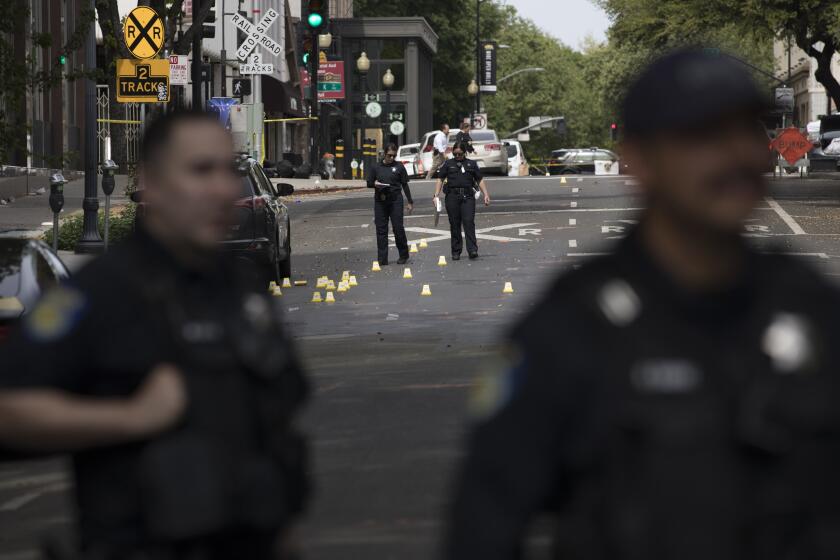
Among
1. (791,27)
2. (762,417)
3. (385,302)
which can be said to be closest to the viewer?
(762,417)

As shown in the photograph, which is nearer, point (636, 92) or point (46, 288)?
point (636, 92)

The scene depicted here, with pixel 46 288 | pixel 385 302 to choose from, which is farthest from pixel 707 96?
pixel 385 302

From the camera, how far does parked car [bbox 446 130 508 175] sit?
56469mm

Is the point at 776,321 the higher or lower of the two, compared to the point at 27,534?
higher

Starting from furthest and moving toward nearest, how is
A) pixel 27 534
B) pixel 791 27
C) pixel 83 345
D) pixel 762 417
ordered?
pixel 791 27 < pixel 27 534 < pixel 83 345 < pixel 762 417

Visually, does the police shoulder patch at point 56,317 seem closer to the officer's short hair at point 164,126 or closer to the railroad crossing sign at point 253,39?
the officer's short hair at point 164,126

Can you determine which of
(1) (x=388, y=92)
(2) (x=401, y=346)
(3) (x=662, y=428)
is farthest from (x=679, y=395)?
(1) (x=388, y=92)

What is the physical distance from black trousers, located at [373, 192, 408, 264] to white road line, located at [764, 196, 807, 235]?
23.7 feet

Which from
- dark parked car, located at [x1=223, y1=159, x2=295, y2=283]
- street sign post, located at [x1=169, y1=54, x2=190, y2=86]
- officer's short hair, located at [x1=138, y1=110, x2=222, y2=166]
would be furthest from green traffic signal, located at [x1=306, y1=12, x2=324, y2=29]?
officer's short hair, located at [x1=138, y1=110, x2=222, y2=166]

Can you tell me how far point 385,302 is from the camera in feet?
66.6

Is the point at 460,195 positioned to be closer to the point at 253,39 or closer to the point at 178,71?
the point at 178,71

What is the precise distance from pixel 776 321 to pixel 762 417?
16 centimetres

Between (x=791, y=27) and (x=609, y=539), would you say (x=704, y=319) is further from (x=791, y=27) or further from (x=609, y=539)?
(x=791, y=27)

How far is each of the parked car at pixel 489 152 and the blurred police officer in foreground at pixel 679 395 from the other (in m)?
53.4
